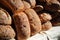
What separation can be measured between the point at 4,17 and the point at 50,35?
1.90 feet

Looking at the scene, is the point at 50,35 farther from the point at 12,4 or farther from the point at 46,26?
the point at 12,4

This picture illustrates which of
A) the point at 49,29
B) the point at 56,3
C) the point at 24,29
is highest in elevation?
the point at 56,3

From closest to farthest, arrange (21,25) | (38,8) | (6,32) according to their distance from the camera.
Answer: (6,32)
(21,25)
(38,8)

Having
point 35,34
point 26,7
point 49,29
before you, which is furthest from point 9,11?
point 49,29

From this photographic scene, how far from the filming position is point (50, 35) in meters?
1.60

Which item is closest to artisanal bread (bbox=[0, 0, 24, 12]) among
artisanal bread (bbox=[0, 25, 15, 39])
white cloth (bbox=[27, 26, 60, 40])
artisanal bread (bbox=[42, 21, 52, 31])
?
artisanal bread (bbox=[0, 25, 15, 39])

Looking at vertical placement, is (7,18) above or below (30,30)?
above

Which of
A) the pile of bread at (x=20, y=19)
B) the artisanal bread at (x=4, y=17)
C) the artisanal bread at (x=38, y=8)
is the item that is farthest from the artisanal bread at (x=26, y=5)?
the artisanal bread at (x=4, y=17)

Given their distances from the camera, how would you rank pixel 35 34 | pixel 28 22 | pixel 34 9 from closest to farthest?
pixel 28 22 → pixel 35 34 → pixel 34 9

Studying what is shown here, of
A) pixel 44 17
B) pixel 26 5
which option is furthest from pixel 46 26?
pixel 26 5

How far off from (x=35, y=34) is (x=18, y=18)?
28cm

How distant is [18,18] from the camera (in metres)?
1.28

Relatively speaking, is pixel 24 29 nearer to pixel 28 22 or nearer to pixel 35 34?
pixel 28 22

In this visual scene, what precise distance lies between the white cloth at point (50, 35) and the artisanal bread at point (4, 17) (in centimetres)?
30
